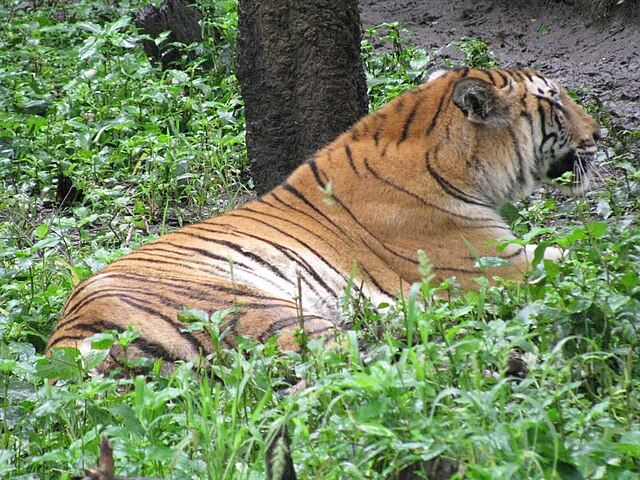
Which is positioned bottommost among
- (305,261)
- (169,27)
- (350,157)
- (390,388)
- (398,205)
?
(305,261)

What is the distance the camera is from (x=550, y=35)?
27.0 feet

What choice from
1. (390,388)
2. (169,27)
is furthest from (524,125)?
(169,27)

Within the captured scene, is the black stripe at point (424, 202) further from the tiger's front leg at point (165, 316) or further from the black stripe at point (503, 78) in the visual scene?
the tiger's front leg at point (165, 316)

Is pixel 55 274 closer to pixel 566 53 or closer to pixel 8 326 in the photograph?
pixel 8 326

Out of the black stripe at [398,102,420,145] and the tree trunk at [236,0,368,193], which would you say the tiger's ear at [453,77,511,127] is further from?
the tree trunk at [236,0,368,193]

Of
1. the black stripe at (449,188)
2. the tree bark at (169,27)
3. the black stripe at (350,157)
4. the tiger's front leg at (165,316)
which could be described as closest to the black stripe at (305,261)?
the tiger's front leg at (165,316)

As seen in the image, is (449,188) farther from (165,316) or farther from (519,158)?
(165,316)

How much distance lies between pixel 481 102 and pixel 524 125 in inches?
10.7

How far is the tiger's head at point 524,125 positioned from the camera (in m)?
4.40

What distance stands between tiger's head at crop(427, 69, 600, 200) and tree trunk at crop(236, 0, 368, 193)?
2.86 feet

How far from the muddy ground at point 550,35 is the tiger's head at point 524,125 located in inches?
73.2

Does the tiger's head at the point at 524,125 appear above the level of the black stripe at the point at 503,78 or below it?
below

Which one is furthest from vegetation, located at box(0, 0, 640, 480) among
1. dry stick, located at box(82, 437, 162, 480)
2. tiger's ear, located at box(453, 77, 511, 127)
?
tiger's ear, located at box(453, 77, 511, 127)

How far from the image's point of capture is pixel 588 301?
265cm
